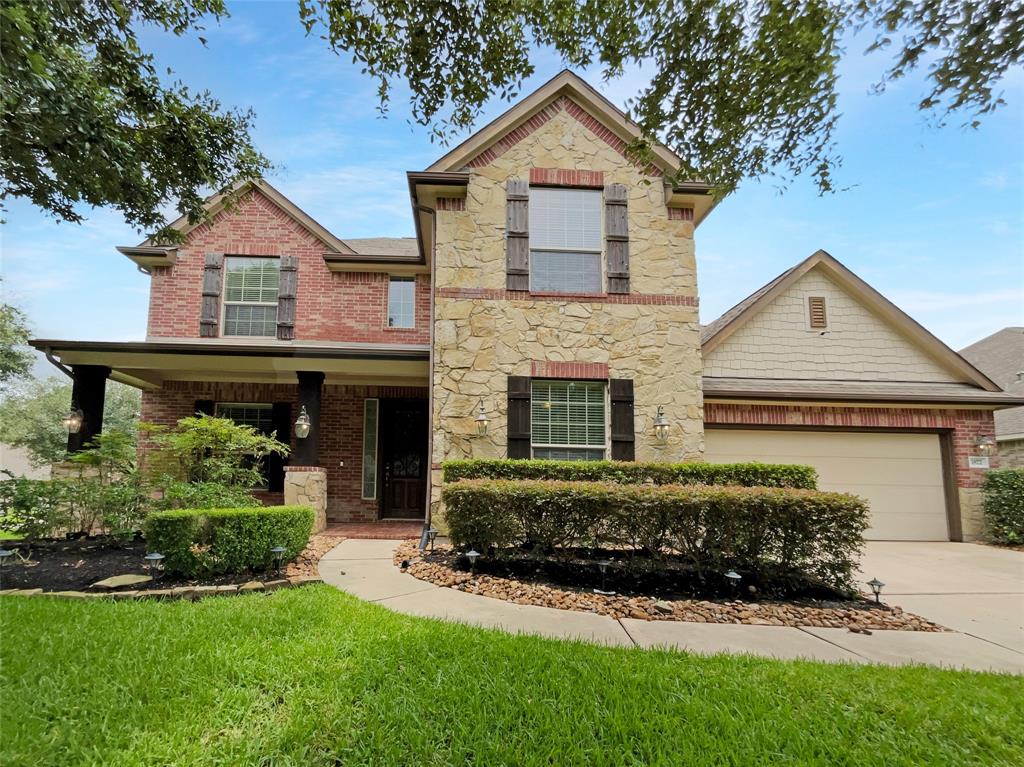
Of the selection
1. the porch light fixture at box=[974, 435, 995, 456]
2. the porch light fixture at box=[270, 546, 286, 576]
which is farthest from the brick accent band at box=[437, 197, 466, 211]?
the porch light fixture at box=[974, 435, 995, 456]

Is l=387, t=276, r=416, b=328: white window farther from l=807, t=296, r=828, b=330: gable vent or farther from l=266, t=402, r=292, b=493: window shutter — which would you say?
l=807, t=296, r=828, b=330: gable vent

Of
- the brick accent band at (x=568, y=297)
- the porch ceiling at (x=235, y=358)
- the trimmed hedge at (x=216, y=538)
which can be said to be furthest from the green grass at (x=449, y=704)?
the brick accent band at (x=568, y=297)

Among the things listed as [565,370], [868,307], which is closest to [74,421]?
[565,370]

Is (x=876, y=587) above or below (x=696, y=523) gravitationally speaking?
below

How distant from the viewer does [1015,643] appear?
3.65 m

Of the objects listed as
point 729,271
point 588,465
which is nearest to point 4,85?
point 588,465

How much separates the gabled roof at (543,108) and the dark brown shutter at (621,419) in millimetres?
3684

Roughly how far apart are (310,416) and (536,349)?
13.0 ft

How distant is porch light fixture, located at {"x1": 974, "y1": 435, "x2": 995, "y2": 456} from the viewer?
9000 millimetres

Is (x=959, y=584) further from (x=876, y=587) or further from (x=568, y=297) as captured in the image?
(x=568, y=297)

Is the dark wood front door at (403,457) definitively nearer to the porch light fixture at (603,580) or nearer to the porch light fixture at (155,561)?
the porch light fixture at (155,561)

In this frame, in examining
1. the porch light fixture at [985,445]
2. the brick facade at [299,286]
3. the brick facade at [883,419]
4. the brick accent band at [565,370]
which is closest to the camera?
the brick accent band at [565,370]

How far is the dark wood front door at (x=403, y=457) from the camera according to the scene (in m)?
10.1

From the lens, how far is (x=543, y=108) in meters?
8.61
